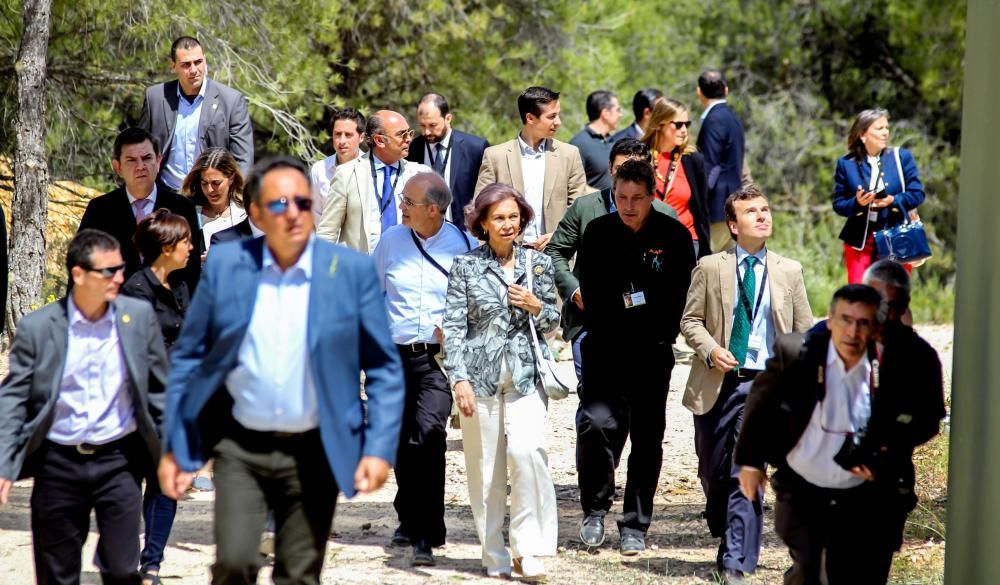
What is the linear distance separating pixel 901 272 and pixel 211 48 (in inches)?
328

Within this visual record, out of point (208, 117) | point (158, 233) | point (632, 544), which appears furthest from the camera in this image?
point (208, 117)

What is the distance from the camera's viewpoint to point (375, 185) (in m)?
8.47

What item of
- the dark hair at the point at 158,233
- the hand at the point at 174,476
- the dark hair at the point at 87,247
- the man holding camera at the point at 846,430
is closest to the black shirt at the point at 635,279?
the man holding camera at the point at 846,430

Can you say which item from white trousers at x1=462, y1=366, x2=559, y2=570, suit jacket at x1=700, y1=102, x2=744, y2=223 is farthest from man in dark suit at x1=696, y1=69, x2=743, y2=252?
white trousers at x1=462, y1=366, x2=559, y2=570

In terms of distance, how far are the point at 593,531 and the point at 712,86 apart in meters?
4.79

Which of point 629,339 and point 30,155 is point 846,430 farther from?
point 30,155

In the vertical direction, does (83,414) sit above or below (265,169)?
below

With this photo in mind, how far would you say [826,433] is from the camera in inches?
209

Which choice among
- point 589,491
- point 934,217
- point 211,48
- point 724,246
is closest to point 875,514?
point 589,491

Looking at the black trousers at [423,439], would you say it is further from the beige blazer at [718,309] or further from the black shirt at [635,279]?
the beige blazer at [718,309]

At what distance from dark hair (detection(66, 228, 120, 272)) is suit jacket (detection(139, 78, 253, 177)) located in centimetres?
356

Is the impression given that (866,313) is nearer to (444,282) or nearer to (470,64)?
(444,282)

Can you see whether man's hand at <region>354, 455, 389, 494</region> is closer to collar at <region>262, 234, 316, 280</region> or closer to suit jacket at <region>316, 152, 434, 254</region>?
collar at <region>262, 234, 316, 280</region>

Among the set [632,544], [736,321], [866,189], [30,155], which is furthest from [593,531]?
[30,155]
